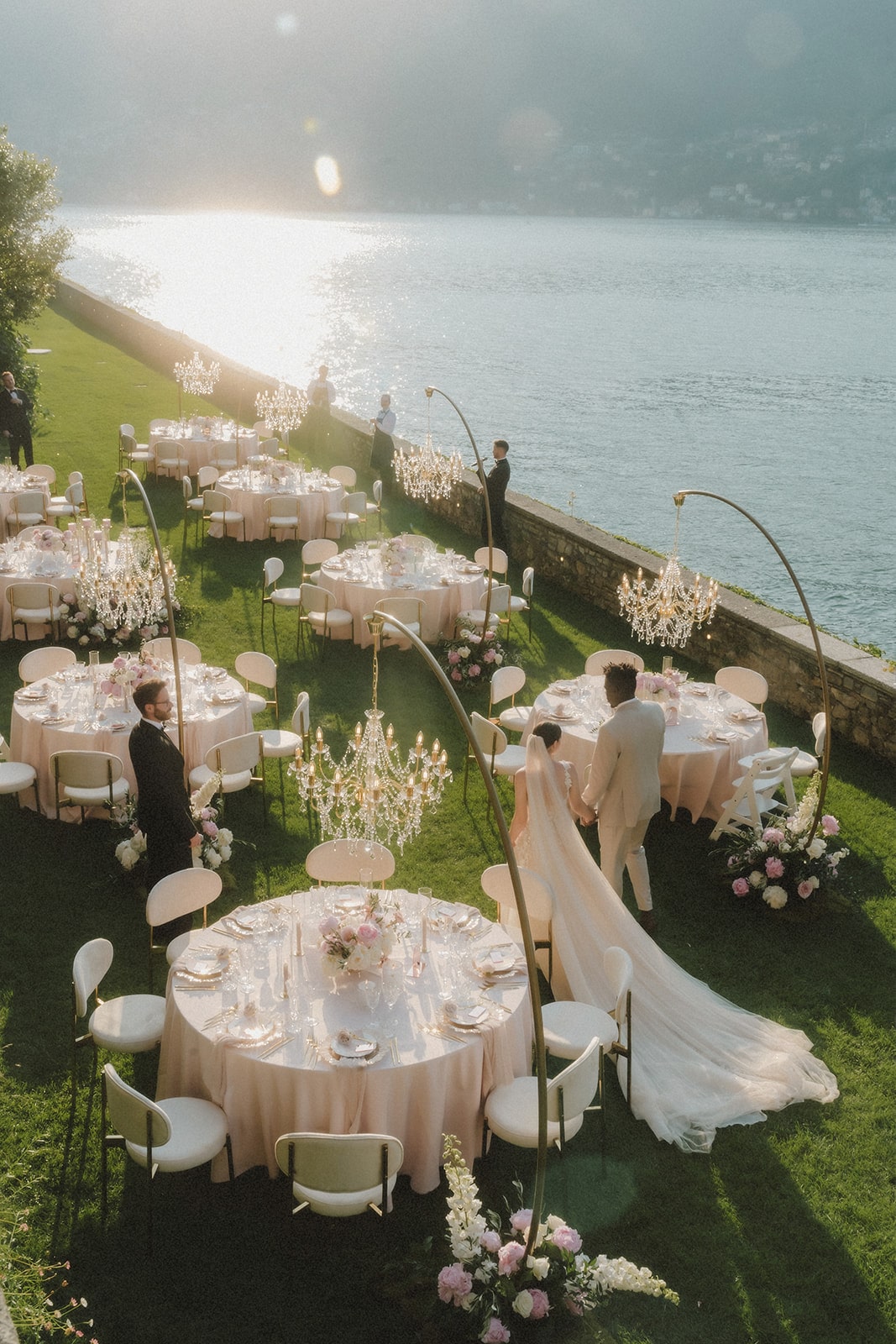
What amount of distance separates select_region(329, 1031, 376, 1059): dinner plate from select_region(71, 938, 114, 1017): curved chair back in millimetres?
1394

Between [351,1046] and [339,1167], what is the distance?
0.58 m

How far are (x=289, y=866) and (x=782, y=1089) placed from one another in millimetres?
3808

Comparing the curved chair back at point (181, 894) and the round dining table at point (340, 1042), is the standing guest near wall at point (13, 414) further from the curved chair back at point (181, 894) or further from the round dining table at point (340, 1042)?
the round dining table at point (340, 1042)

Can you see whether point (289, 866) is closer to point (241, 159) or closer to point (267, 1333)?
point (267, 1333)

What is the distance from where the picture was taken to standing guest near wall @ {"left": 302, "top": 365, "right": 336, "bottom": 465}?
65.7 feet

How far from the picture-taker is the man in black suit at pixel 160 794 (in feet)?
22.3

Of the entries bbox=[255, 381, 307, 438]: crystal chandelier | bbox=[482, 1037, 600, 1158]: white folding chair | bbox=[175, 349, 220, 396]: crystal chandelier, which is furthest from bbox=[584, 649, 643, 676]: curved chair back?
bbox=[175, 349, 220, 396]: crystal chandelier

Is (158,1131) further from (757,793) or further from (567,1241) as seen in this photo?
(757,793)

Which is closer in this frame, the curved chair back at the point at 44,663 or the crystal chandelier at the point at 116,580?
the curved chair back at the point at 44,663

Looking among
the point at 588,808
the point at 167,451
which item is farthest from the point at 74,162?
the point at 588,808

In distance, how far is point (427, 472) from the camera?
15.0m

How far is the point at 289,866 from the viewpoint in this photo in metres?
8.27

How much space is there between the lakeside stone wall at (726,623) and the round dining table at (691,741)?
142 centimetres

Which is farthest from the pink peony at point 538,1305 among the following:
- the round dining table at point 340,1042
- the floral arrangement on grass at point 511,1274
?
the round dining table at point 340,1042
